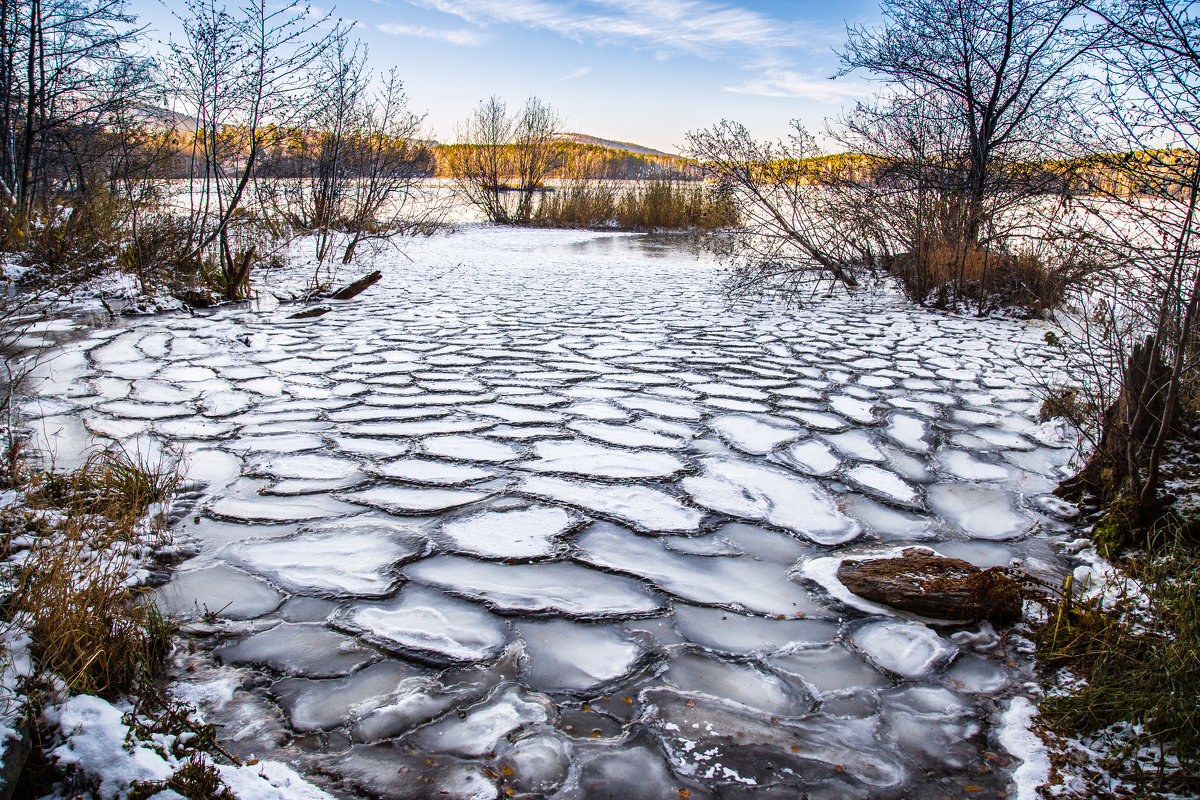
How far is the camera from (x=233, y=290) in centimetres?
606

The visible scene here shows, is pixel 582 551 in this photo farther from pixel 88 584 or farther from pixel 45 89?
pixel 45 89

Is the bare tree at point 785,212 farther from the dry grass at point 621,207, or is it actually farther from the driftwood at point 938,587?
the dry grass at point 621,207

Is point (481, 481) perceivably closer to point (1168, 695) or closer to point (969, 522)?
point (969, 522)

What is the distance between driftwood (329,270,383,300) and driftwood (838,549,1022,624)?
588cm

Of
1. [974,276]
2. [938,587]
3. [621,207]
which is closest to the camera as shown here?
[938,587]

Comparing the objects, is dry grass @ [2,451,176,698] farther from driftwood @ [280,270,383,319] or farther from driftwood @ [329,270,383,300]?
driftwood @ [329,270,383,300]

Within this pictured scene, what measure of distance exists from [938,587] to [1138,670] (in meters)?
0.47

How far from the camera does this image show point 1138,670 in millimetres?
1317

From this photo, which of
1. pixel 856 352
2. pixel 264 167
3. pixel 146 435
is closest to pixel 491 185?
pixel 264 167

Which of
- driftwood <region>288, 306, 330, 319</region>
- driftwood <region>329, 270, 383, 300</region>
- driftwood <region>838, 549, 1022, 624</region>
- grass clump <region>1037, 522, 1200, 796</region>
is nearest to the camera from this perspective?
grass clump <region>1037, 522, 1200, 796</region>

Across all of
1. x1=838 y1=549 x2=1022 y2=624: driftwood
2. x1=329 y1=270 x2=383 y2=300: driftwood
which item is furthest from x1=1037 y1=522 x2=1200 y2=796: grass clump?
x1=329 y1=270 x2=383 y2=300: driftwood

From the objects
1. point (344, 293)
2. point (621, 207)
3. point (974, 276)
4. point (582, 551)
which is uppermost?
point (621, 207)

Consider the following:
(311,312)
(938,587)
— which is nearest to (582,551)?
(938,587)

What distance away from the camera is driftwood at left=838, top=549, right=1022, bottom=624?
1708mm
